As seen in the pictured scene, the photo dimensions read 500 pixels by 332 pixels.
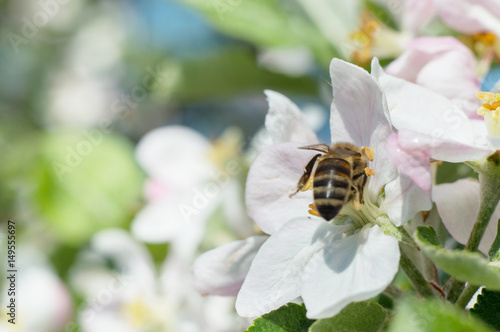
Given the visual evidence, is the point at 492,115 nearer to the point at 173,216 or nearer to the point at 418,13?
the point at 418,13

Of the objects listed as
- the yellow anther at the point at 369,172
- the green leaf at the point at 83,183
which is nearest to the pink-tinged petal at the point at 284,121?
the yellow anther at the point at 369,172

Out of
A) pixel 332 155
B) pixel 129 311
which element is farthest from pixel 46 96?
pixel 332 155

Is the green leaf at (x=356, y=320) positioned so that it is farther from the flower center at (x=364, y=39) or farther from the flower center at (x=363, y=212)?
the flower center at (x=364, y=39)

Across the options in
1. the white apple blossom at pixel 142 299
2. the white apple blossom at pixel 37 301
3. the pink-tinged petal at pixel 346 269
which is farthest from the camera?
the white apple blossom at pixel 37 301

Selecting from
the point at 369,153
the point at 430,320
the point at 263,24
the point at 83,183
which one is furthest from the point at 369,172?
the point at 83,183

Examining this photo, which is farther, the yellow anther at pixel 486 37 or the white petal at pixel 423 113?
the yellow anther at pixel 486 37

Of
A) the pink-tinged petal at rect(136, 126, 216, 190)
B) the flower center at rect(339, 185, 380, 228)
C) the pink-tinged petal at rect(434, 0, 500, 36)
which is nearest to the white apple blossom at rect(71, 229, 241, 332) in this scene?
the pink-tinged petal at rect(136, 126, 216, 190)

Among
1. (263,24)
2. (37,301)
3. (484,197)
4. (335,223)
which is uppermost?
(484,197)
